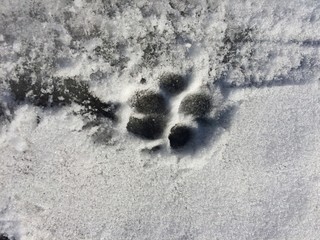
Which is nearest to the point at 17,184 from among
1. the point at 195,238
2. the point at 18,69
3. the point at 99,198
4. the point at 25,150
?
the point at 25,150

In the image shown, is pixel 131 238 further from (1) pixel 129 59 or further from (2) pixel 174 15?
(2) pixel 174 15

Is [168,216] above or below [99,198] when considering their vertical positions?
below

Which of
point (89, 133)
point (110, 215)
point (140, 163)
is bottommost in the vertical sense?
point (110, 215)
